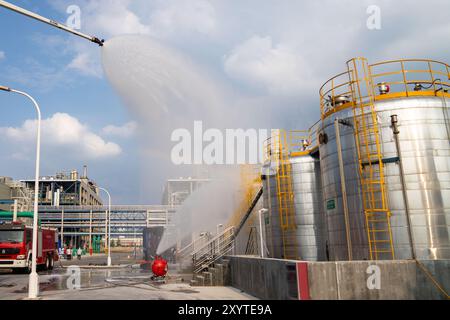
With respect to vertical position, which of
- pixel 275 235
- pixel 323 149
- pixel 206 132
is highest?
pixel 206 132

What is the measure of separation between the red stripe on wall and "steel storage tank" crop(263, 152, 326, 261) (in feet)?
26.3

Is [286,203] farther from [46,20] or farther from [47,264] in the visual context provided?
[47,264]

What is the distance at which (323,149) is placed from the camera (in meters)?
14.9

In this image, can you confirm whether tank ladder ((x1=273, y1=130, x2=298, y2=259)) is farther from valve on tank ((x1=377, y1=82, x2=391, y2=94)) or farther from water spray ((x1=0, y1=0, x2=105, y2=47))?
water spray ((x1=0, y1=0, x2=105, y2=47))

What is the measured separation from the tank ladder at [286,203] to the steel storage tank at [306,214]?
0.11m

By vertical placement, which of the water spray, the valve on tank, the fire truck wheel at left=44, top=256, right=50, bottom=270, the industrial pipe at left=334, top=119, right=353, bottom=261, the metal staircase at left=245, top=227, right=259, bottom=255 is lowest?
the fire truck wheel at left=44, top=256, right=50, bottom=270

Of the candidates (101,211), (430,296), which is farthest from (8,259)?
(101,211)

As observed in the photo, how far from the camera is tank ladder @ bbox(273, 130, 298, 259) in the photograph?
18.9m

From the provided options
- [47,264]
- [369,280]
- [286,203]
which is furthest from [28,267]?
[369,280]

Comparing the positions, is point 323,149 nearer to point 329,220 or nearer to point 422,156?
point 329,220

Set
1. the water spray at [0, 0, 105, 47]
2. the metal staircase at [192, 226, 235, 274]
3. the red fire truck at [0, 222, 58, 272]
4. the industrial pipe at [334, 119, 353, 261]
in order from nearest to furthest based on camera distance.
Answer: the industrial pipe at [334, 119, 353, 261] < the water spray at [0, 0, 105, 47] < the metal staircase at [192, 226, 235, 274] < the red fire truck at [0, 222, 58, 272]

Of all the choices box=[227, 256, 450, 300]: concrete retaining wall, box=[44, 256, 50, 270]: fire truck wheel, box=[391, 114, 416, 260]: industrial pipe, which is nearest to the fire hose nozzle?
box=[391, 114, 416, 260]: industrial pipe

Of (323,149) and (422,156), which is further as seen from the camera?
(323,149)
